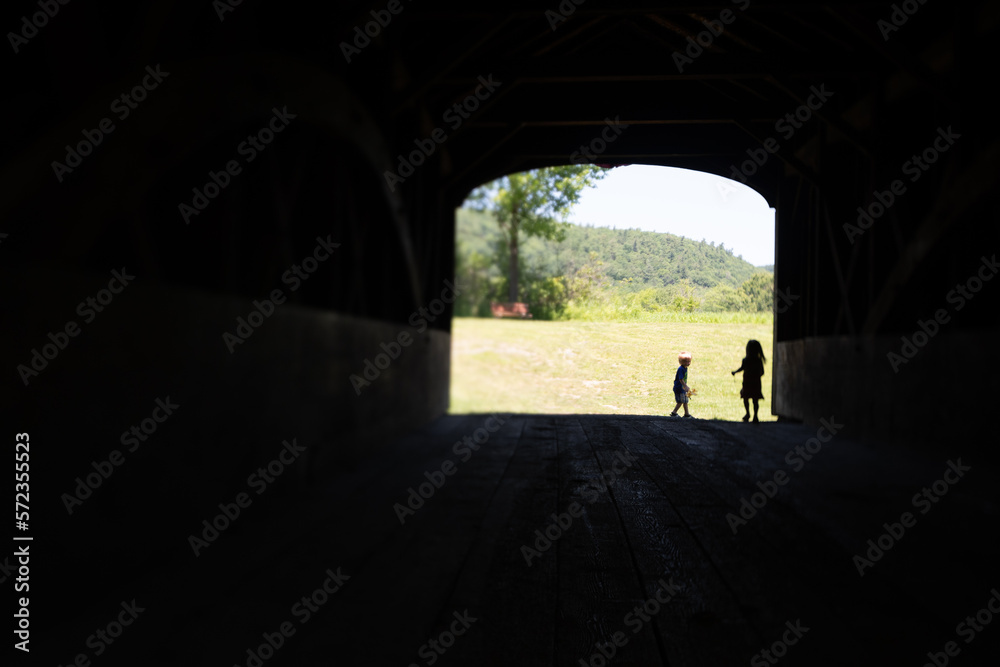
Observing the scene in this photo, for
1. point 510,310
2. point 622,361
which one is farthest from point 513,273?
point 622,361

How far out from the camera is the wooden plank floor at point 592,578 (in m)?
2.11

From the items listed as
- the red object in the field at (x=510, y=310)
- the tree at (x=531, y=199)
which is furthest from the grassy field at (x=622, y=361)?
the tree at (x=531, y=199)

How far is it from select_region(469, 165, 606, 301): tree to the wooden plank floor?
425cm

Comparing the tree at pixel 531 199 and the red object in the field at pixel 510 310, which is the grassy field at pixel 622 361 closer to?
the red object in the field at pixel 510 310

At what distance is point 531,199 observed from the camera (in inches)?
426

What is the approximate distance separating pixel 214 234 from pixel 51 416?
1.54 metres

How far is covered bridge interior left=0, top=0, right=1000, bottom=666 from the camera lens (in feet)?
7.36

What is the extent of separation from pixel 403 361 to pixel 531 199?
4099mm

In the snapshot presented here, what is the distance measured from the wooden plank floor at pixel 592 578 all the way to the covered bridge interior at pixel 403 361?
0.02 m

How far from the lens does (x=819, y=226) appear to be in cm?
945

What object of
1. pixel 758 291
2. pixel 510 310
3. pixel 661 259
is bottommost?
pixel 510 310

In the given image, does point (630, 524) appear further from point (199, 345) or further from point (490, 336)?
point (490, 336)

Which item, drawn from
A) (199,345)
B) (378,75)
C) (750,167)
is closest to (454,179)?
(378,75)

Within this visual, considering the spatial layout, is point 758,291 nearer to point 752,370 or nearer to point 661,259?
point 661,259
